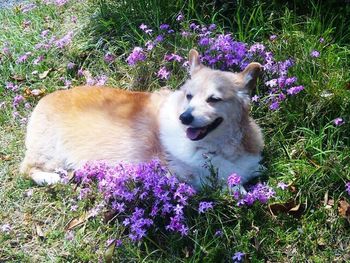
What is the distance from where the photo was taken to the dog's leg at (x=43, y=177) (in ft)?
14.0

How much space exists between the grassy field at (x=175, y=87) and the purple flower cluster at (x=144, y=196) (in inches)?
4.6

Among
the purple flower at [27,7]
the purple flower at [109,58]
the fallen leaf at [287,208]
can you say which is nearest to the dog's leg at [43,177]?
the purple flower at [109,58]

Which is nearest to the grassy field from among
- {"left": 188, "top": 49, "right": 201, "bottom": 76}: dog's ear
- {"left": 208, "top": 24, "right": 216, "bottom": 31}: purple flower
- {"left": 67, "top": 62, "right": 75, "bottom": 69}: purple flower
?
{"left": 67, "top": 62, "right": 75, "bottom": 69}: purple flower

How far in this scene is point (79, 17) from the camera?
612 centimetres

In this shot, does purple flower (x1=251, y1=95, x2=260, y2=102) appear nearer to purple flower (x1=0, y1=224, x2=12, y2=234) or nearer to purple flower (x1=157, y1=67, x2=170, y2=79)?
purple flower (x1=157, y1=67, x2=170, y2=79)

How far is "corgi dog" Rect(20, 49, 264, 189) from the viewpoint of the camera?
385cm

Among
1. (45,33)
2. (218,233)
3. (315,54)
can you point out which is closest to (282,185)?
(218,233)

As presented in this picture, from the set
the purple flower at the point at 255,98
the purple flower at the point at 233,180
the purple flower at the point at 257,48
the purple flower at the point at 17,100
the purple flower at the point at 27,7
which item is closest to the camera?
the purple flower at the point at 233,180

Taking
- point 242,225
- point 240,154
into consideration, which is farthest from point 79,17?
point 242,225

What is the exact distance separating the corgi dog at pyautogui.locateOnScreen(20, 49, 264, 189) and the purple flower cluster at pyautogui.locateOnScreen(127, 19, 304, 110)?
44 centimetres

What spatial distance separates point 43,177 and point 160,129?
1.10m

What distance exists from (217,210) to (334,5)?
2.69 meters

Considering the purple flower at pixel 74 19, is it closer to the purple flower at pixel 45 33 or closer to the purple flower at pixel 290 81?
the purple flower at pixel 45 33

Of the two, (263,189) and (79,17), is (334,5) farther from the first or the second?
(79,17)
